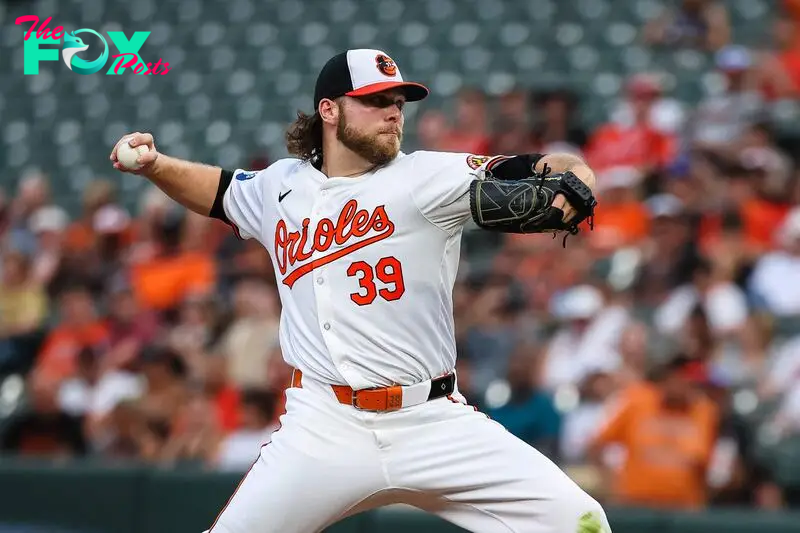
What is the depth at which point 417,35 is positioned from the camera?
1193cm

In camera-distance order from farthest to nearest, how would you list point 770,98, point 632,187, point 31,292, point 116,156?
point 31,292 → point 770,98 → point 632,187 → point 116,156

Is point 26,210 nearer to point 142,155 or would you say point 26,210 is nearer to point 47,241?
point 47,241

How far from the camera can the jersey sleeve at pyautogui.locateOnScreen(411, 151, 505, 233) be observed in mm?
4172

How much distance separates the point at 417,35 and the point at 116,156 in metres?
7.76

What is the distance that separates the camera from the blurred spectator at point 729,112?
27.8ft

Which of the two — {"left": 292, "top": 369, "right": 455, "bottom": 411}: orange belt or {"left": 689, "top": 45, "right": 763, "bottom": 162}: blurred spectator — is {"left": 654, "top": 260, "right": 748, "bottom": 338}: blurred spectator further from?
{"left": 292, "top": 369, "right": 455, "bottom": 411}: orange belt

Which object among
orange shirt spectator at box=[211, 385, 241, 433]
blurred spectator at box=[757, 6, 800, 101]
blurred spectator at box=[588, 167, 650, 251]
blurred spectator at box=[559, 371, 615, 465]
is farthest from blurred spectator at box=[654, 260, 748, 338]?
orange shirt spectator at box=[211, 385, 241, 433]

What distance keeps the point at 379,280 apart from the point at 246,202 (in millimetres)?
647

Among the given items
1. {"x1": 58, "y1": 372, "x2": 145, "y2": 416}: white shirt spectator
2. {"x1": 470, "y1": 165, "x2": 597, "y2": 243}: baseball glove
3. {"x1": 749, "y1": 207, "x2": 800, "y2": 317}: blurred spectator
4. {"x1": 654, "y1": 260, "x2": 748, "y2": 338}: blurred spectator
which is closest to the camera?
{"x1": 470, "y1": 165, "x2": 597, "y2": 243}: baseball glove

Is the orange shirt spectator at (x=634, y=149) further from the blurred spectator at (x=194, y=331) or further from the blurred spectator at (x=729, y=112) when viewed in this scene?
the blurred spectator at (x=194, y=331)

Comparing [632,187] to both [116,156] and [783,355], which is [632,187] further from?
[116,156]

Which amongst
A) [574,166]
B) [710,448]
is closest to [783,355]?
[710,448]

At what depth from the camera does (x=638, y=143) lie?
898 centimetres

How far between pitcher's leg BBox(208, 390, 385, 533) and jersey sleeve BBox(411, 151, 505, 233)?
70 cm
